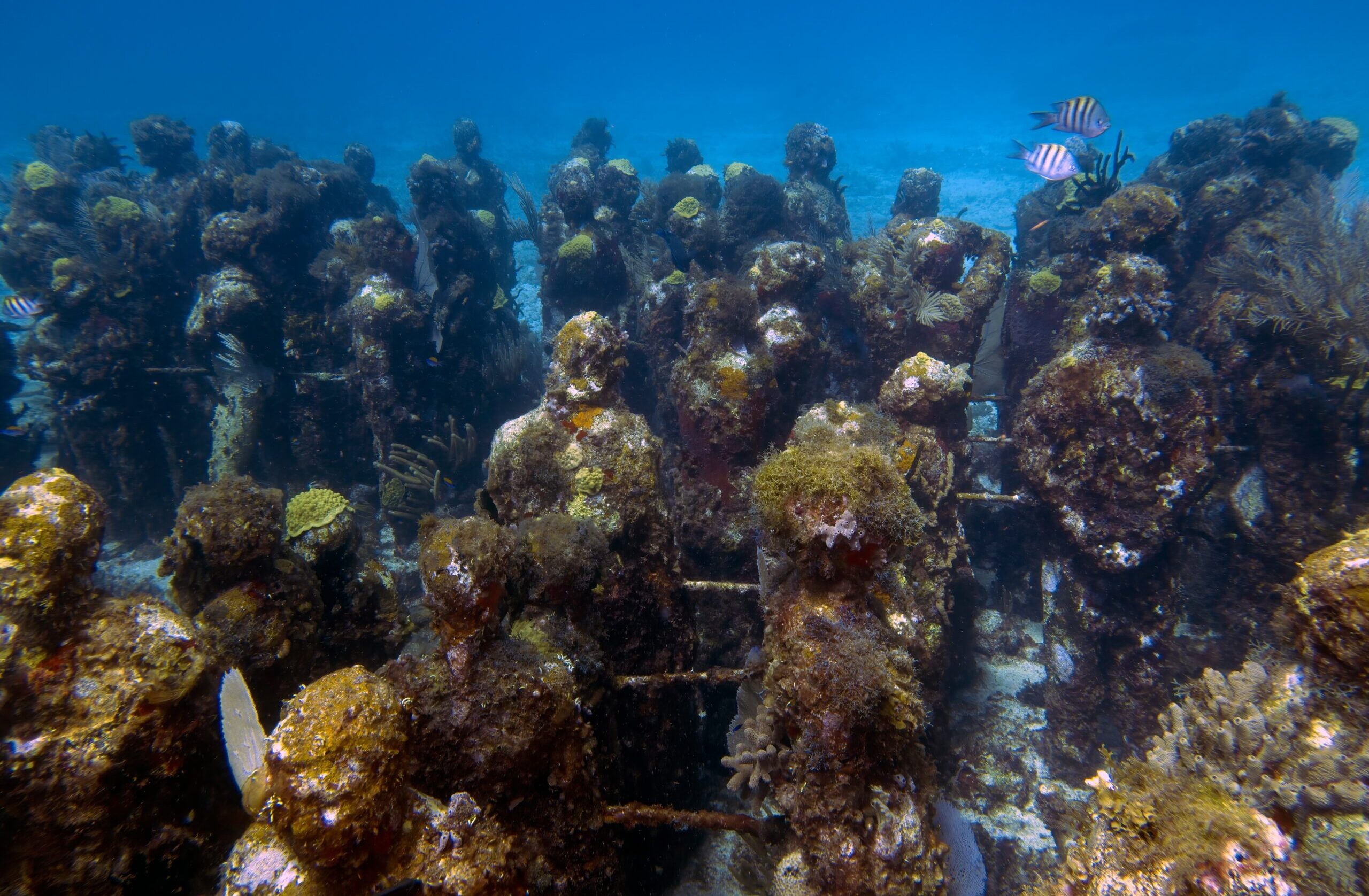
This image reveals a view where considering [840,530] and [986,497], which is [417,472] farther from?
[986,497]

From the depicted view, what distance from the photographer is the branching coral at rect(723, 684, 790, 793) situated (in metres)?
2.86

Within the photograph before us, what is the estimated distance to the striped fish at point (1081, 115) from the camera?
8391 mm

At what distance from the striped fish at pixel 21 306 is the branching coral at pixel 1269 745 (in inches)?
574

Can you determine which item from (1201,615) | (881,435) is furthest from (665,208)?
(1201,615)

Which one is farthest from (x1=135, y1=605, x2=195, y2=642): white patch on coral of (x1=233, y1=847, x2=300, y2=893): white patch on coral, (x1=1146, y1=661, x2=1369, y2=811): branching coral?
(x1=1146, y1=661, x2=1369, y2=811): branching coral

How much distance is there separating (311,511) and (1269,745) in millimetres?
5443

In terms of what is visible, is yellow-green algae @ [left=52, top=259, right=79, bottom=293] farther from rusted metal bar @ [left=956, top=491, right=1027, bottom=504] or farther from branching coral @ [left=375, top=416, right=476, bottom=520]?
rusted metal bar @ [left=956, top=491, right=1027, bottom=504]

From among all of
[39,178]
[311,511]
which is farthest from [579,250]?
[39,178]

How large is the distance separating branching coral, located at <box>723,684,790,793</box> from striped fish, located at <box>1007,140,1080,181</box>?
907cm

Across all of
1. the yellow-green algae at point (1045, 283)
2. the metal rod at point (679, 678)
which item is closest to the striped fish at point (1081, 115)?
the yellow-green algae at point (1045, 283)

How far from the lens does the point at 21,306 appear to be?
8625 mm

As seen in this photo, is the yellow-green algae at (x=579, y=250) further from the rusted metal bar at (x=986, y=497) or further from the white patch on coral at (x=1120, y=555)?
the white patch on coral at (x=1120, y=555)

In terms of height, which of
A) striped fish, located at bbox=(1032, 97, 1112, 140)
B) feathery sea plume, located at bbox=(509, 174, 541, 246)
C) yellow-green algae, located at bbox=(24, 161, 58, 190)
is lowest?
striped fish, located at bbox=(1032, 97, 1112, 140)

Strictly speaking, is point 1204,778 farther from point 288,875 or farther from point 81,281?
point 81,281
